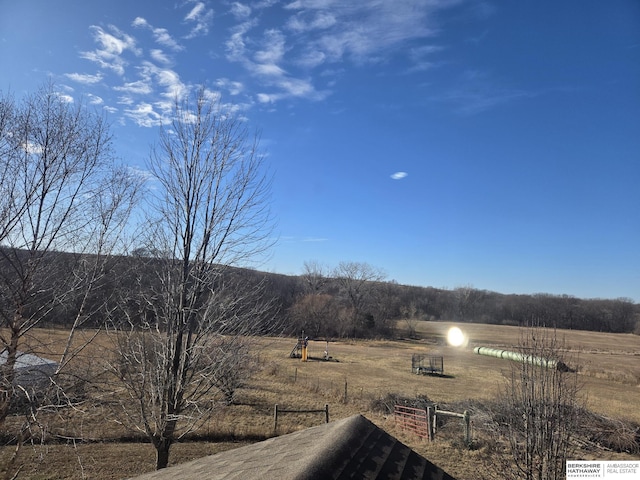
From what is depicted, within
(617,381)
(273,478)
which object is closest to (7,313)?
(273,478)

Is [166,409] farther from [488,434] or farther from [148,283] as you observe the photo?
[488,434]

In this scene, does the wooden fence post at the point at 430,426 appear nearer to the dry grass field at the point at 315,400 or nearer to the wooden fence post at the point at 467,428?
the dry grass field at the point at 315,400

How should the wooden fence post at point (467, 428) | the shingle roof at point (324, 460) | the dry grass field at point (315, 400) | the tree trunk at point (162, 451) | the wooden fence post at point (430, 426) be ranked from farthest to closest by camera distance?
the wooden fence post at point (430, 426) < the wooden fence post at point (467, 428) < the dry grass field at point (315, 400) < the tree trunk at point (162, 451) < the shingle roof at point (324, 460)

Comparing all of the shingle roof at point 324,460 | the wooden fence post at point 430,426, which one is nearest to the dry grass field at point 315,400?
the wooden fence post at point 430,426

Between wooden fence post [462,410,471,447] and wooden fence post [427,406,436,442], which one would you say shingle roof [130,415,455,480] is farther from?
wooden fence post [427,406,436,442]

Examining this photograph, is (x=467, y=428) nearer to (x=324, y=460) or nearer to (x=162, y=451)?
(x=162, y=451)

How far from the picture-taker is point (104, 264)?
760cm

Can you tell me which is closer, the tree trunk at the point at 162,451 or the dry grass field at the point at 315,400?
the tree trunk at the point at 162,451

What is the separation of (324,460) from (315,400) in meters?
21.2

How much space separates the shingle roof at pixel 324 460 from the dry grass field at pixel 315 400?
11.9 feet

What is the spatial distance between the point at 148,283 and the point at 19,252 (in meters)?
2.25

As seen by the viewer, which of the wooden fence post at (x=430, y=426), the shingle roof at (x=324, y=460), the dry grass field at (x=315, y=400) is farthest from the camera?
the wooden fence post at (x=430, y=426)

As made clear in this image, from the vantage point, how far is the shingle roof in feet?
10.0

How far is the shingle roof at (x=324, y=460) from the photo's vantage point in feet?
10.0
